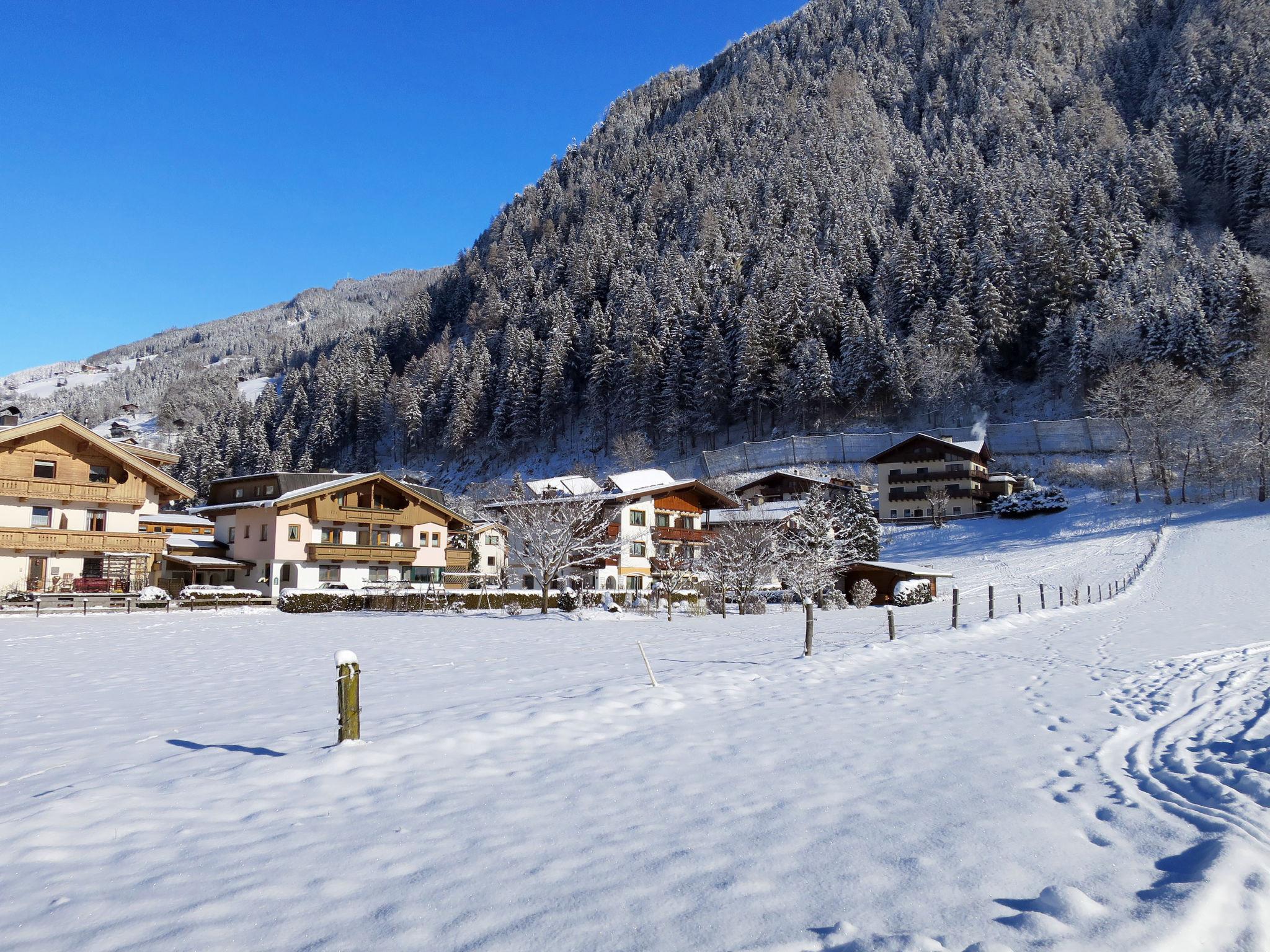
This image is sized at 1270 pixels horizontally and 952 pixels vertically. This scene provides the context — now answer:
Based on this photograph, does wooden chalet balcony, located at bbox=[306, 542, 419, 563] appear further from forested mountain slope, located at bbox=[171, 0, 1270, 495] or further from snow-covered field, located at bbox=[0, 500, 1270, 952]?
forested mountain slope, located at bbox=[171, 0, 1270, 495]

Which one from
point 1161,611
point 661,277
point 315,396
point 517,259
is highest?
point 517,259

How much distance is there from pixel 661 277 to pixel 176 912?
108 meters

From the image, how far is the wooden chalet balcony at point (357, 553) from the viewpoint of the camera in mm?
46094

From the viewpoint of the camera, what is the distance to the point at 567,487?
164ft

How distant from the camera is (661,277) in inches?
4213

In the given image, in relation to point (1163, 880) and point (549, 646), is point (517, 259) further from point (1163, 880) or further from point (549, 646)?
point (1163, 880)

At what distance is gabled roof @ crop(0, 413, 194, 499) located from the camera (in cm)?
3559

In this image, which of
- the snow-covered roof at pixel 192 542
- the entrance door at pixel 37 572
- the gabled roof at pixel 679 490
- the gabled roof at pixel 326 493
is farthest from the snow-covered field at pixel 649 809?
the snow-covered roof at pixel 192 542

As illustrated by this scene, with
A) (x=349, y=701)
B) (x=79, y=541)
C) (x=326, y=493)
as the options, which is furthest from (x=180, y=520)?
(x=349, y=701)

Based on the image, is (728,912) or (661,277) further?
(661,277)

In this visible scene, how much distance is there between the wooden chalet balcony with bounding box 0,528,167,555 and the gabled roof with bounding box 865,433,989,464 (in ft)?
196

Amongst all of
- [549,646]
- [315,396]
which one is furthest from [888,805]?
[315,396]

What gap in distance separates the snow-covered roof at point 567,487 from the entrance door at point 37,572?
25865 mm

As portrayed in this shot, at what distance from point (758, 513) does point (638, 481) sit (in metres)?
9.45
